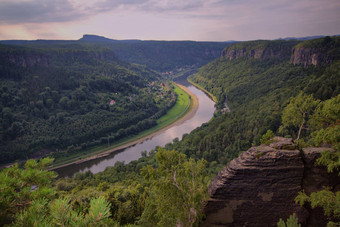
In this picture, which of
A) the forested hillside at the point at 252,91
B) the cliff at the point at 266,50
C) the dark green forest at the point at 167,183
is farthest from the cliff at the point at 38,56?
the cliff at the point at 266,50

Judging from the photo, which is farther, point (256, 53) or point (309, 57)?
point (256, 53)

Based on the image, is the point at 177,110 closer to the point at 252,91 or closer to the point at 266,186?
the point at 252,91

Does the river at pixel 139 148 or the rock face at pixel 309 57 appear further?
the rock face at pixel 309 57

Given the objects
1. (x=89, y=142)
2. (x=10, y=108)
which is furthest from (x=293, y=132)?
(x=10, y=108)

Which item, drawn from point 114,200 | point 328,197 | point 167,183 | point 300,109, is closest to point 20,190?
point 167,183

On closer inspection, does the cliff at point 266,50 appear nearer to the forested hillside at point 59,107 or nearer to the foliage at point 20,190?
the forested hillside at point 59,107

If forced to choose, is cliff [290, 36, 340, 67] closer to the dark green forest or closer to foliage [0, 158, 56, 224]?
the dark green forest

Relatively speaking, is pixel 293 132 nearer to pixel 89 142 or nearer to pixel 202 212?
pixel 202 212
